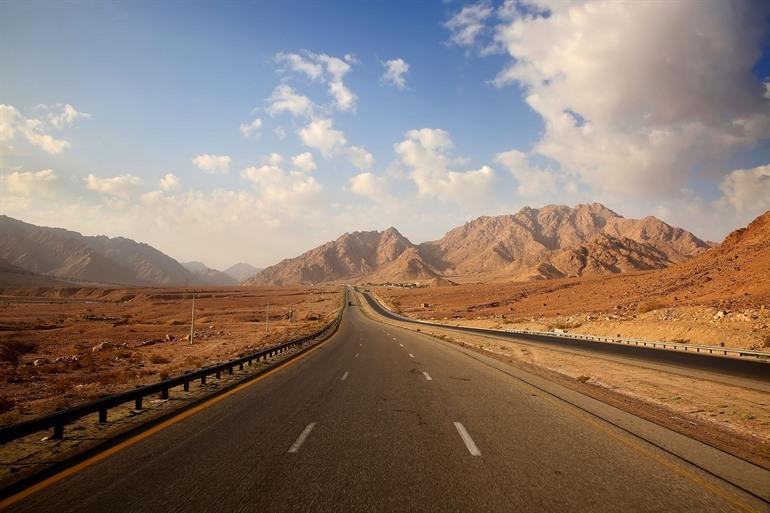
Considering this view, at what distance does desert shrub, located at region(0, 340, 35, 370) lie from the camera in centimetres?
2922

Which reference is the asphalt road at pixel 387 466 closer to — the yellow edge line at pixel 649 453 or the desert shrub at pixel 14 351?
the yellow edge line at pixel 649 453

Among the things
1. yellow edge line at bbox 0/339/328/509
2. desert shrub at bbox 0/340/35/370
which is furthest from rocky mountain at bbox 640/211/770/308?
desert shrub at bbox 0/340/35/370

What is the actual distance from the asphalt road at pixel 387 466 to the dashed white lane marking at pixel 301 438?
0.03 metres

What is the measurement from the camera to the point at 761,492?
18.2 feet

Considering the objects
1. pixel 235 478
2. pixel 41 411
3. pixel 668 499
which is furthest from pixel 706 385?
pixel 41 411

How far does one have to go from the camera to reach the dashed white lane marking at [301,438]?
22.5ft

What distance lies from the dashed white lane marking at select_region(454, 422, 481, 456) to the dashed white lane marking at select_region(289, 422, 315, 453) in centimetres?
267

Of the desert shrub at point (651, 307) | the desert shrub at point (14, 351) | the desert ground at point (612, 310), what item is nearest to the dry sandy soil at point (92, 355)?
the desert shrub at point (14, 351)

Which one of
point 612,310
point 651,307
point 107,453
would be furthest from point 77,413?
point 612,310

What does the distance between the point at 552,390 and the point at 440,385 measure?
10.7ft

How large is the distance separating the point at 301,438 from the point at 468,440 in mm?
2797

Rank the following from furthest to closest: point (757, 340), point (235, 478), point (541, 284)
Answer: point (541, 284), point (757, 340), point (235, 478)

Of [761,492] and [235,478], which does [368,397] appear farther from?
[761,492]

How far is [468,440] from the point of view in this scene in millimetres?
7410
